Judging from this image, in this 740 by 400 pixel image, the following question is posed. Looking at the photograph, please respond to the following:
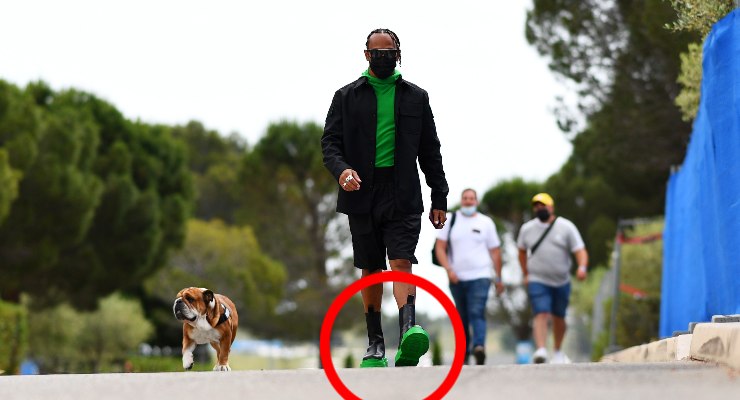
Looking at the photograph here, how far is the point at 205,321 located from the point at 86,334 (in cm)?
4368

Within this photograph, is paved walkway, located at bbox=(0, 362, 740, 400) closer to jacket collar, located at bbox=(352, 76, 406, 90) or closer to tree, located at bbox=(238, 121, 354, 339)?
jacket collar, located at bbox=(352, 76, 406, 90)

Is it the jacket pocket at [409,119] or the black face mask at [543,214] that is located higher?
the black face mask at [543,214]

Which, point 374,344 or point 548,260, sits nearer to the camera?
point 374,344

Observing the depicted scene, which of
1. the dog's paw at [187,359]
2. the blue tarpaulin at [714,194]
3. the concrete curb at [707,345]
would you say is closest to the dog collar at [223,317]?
the dog's paw at [187,359]

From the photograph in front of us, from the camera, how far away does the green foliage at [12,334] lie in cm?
2562

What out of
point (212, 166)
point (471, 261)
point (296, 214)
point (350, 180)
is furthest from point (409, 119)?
point (212, 166)

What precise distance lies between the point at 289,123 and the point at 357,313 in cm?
989

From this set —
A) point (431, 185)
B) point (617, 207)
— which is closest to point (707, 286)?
point (431, 185)

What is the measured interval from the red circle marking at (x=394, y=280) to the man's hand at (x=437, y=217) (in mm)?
2517

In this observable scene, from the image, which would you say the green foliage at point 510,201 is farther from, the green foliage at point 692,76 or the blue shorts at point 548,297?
the green foliage at point 692,76

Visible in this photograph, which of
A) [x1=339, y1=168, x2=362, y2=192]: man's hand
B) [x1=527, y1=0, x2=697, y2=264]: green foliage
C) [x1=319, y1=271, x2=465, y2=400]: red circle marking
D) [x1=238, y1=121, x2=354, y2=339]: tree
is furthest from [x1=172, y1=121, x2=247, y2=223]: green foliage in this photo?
[x1=319, y1=271, x2=465, y2=400]: red circle marking

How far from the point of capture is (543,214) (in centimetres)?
1246

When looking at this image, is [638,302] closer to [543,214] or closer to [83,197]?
[543,214]

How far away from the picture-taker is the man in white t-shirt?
1205cm
